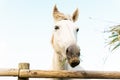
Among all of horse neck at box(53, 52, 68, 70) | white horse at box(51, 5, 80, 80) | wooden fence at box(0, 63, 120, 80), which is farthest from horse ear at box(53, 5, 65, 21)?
wooden fence at box(0, 63, 120, 80)

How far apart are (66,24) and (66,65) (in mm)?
682

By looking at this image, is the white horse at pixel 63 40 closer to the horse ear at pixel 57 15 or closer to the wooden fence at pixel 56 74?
the horse ear at pixel 57 15

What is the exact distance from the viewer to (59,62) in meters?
5.21

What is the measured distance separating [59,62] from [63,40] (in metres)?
0.46

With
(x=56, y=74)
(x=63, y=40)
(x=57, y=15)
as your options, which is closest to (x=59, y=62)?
(x=63, y=40)

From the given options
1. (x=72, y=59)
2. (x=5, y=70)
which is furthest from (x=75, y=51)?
(x=5, y=70)

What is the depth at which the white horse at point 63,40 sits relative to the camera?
4675 mm

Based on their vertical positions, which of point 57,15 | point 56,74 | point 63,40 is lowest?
point 56,74

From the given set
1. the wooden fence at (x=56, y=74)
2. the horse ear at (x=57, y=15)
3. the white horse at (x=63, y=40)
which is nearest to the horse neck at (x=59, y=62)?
the white horse at (x=63, y=40)

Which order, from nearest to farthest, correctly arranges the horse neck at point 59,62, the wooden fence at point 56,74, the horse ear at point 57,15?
the wooden fence at point 56,74 < the horse neck at point 59,62 < the horse ear at point 57,15

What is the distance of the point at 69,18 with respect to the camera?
5.54m

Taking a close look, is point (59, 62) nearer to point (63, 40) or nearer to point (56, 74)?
point (63, 40)

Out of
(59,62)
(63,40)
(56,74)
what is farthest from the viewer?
(59,62)

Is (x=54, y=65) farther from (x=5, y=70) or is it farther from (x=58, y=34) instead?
(x=5, y=70)
